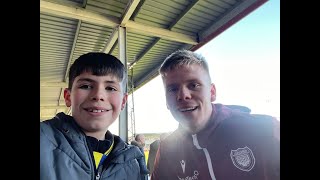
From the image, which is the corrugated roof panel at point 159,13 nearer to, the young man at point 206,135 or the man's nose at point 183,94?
the young man at point 206,135

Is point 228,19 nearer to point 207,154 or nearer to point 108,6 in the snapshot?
point 108,6

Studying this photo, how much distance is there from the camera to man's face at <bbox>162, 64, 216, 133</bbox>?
0.83m

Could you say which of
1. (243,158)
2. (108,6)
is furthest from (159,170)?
(108,6)

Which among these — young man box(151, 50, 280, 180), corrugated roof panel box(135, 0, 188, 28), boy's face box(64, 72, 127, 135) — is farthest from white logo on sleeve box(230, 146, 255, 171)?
corrugated roof panel box(135, 0, 188, 28)

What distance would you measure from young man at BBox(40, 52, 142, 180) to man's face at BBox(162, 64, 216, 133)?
0.16 metres

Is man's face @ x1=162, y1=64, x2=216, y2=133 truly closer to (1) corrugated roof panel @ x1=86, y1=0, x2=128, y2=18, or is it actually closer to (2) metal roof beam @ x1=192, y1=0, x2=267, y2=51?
(2) metal roof beam @ x1=192, y1=0, x2=267, y2=51

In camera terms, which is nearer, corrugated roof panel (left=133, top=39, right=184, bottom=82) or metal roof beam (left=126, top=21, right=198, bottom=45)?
metal roof beam (left=126, top=21, right=198, bottom=45)

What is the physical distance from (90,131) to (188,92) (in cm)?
32

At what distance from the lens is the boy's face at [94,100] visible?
0.73m
